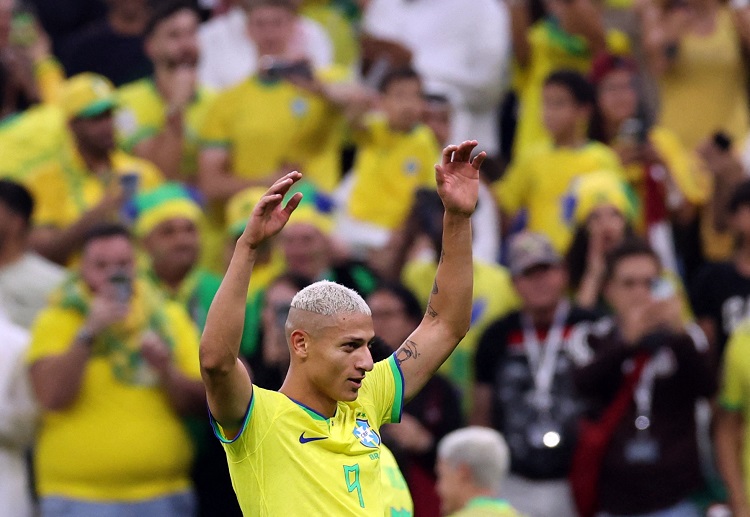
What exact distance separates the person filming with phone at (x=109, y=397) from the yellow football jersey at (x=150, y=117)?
2.47 metres

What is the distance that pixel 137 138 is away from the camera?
34.4 ft

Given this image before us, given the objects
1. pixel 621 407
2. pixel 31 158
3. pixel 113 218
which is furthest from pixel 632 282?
pixel 31 158

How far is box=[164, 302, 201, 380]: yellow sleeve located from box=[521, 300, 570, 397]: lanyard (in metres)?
1.80

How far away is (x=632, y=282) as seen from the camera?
8.43 metres

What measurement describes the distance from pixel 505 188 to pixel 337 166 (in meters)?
1.13

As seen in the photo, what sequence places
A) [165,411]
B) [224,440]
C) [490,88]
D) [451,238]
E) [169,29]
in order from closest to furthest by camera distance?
[224,440]
[451,238]
[165,411]
[169,29]
[490,88]

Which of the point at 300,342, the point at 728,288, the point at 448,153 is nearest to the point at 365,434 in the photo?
the point at 300,342

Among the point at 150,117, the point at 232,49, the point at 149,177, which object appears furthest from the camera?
the point at 232,49

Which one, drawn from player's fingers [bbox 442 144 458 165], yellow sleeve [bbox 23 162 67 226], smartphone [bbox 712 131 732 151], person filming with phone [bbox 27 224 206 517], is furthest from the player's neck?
smartphone [bbox 712 131 732 151]

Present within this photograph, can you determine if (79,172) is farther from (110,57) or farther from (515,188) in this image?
(515,188)

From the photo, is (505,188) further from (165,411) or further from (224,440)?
(224,440)

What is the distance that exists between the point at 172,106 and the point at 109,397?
301cm

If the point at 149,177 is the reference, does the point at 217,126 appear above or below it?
above

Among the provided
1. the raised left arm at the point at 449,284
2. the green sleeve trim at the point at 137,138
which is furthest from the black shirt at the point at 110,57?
the raised left arm at the point at 449,284
